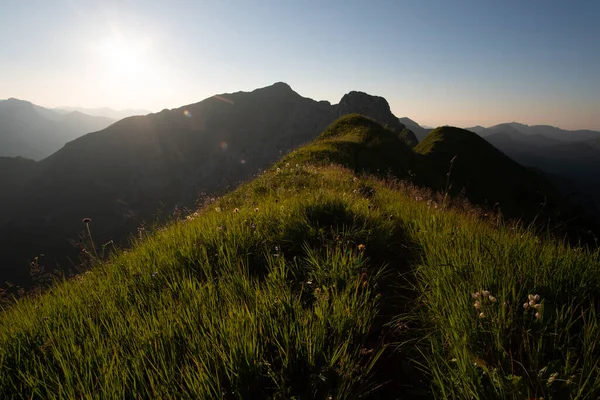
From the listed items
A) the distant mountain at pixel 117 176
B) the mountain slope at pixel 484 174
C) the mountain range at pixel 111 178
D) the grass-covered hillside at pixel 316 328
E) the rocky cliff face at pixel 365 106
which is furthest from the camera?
the rocky cliff face at pixel 365 106

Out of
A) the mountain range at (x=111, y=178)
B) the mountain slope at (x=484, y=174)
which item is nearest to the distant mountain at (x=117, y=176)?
the mountain range at (x=111, y=178)

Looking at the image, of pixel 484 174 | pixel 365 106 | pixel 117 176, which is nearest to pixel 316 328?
pixel 484 174

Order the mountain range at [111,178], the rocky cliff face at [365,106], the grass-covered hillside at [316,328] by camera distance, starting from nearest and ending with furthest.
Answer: the grass-covered hillside at [316,328], the mountain range at [111,178], the rocky cliff face at [365,106]

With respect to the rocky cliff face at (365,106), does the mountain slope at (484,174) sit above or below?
below

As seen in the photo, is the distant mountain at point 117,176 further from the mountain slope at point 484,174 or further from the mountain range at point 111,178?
the mountain slope at point 484,174

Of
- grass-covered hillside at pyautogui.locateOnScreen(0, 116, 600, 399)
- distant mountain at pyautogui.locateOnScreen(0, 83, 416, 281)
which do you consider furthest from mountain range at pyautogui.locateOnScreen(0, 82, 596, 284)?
grass-covered hillside at pyautogui.locateOnScreen(0, 116, 600, 399)

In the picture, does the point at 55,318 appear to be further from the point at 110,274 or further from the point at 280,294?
the point at 280,294

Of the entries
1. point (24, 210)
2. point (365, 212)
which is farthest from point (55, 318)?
point (24, 210)

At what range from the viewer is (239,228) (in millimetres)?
3986

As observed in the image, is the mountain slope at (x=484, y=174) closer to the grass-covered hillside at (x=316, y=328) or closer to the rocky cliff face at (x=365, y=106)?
the grass-covered hillside at (x=316, y=328)

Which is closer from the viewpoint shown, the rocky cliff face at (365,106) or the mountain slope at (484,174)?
the mountain slope at (484,174)

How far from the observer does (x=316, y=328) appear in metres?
2.04

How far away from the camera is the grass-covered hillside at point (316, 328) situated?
169cm

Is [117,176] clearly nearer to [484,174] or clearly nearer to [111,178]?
[111,178]
